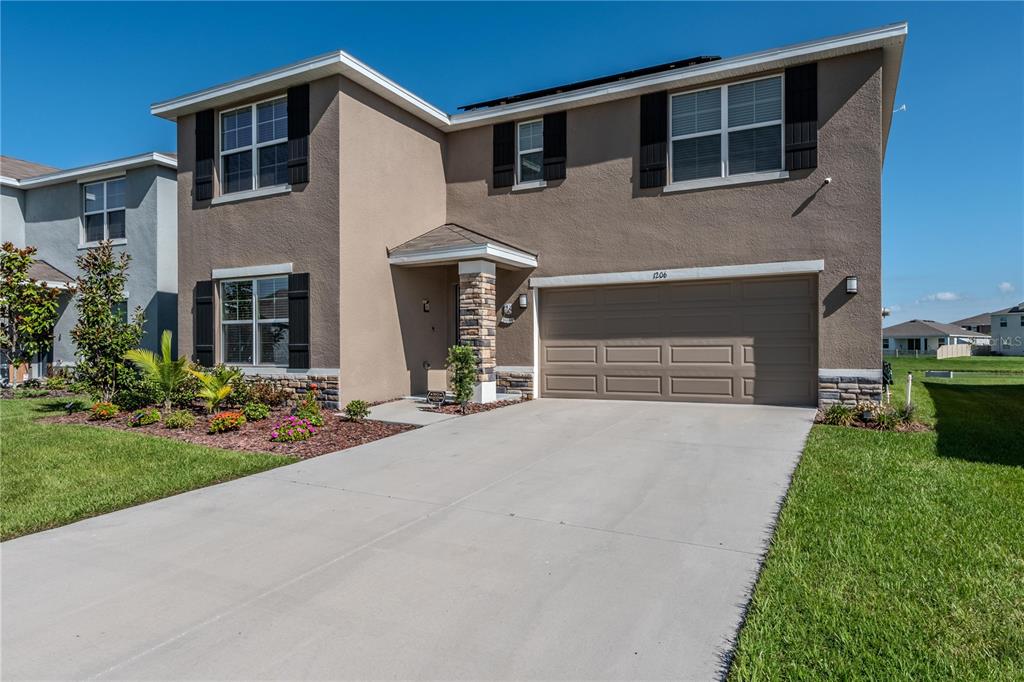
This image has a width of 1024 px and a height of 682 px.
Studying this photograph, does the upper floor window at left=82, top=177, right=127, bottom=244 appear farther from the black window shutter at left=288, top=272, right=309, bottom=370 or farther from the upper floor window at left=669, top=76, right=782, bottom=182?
the upper floor window at left=669, top=76, right=782, bottom=182

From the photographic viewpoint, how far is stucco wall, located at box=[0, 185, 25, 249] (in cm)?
1603

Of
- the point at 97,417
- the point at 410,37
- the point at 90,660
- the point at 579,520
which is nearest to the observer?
the point at 90,660

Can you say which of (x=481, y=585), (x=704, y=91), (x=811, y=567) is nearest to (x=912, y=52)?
(x=704, y=91)

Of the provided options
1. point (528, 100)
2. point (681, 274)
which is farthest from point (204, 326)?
point (681, 274)

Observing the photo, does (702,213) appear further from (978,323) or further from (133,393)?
(978,323)

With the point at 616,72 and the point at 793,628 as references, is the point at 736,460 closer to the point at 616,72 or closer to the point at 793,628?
the point at 793,628

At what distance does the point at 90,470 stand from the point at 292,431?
224cm

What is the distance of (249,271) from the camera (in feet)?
36.2

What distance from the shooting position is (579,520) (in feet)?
14.8

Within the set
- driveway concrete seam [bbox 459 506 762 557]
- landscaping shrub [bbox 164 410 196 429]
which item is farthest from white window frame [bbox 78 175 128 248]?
driveway concrete seam [bbox 459 506 762 557]

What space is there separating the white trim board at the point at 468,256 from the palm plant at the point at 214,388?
3.63 m

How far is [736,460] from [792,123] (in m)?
6.28

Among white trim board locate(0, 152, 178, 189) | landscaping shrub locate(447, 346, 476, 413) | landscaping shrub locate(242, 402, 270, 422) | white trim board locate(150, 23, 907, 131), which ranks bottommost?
landscaping shrub locate(242, 402, 270, 422)

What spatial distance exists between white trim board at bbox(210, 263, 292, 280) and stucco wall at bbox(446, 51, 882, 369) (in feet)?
12.4
